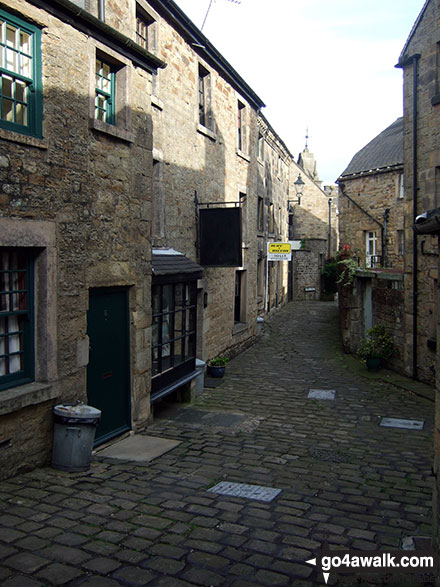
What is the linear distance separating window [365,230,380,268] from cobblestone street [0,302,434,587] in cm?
1525

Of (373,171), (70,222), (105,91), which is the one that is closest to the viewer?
(70,222)

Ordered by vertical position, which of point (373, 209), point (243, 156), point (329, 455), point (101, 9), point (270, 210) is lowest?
point (329, 455)

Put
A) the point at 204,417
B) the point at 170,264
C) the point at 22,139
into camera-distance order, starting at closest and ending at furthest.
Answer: the point at 22,139, the point at 170,264, the point at 204,417

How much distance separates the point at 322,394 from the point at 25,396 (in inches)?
294

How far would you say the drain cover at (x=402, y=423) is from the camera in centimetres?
936

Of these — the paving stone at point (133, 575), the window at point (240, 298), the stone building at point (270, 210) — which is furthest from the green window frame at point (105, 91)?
the stone building at point (270, 210)

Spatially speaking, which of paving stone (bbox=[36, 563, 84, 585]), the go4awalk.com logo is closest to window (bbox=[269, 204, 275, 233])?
the go4awalk.com logo

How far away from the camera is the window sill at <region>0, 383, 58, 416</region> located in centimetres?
565

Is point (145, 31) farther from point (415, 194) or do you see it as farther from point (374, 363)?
point (374, 363)

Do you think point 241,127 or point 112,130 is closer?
point 112,130

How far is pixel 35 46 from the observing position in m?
6.07

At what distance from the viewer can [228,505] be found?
557 cm

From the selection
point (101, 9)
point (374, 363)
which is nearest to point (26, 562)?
point (101, 9)

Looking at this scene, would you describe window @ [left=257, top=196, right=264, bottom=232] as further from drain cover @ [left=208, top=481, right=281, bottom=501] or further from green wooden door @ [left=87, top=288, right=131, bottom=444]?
drain cover @ [left=208, top=481, right=281, bottom=501]
